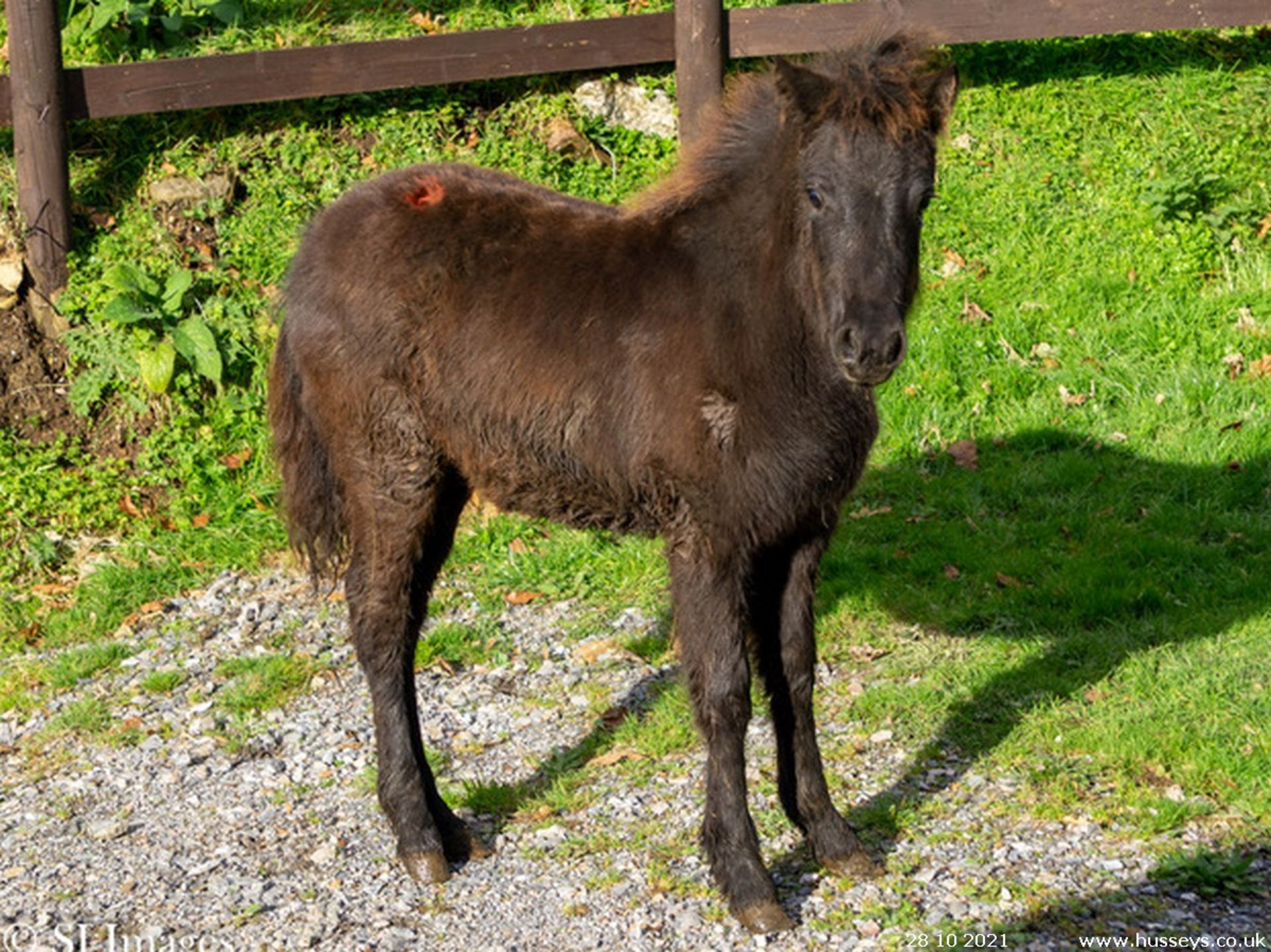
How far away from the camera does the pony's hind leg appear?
5.36 meters

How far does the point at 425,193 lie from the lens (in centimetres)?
548

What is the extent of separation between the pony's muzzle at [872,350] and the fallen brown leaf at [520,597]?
335cm

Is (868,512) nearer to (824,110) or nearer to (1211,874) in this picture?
(1211,874)

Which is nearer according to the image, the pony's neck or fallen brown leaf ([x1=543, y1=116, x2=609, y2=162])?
the pony's neck

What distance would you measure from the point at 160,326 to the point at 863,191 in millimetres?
5322

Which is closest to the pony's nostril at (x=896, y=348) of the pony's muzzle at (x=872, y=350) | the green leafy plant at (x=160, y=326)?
the pony's muzzle at (x=872, y=350)

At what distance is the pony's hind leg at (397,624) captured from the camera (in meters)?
5.36

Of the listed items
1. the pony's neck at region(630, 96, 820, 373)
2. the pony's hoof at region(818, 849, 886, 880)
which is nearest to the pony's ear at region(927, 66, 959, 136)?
the pony's neck at region(630, 96, 820, 373)

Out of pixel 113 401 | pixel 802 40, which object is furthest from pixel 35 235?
pixel 802 40

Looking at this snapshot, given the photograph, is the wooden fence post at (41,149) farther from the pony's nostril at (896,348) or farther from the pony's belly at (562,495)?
the pony's nostril at (896,348)

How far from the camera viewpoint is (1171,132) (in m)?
10.1

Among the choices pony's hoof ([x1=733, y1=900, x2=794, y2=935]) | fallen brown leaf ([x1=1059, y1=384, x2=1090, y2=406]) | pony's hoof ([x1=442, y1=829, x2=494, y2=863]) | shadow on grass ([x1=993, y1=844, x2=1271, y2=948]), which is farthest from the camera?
fallen brown leaf ([x1=1059, y1=384, x2=1090, y2=406])

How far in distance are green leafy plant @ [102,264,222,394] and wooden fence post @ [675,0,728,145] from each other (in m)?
3.23

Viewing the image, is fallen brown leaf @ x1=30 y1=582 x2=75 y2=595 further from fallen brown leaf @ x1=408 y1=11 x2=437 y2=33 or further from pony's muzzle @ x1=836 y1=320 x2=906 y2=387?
fallen brown leaf @ x1=408 y1=11 x2=437 y2=33
